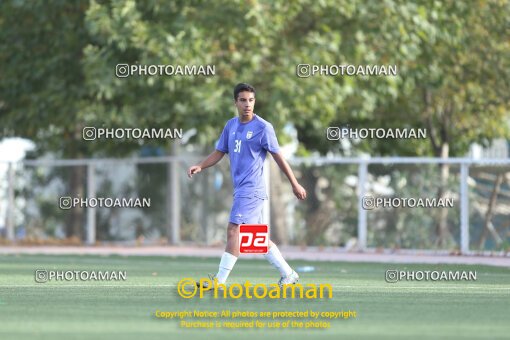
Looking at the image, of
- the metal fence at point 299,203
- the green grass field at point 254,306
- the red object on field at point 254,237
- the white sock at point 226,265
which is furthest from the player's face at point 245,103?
the metal fence at point 299,203

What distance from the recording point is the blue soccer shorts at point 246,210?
14125mm

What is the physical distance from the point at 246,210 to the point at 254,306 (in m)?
1.60

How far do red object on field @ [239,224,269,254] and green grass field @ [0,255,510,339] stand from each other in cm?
63

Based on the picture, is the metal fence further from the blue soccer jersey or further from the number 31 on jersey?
the number 31 on jersey

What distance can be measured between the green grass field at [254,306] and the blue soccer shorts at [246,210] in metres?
0.83

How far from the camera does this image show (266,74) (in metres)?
28.6

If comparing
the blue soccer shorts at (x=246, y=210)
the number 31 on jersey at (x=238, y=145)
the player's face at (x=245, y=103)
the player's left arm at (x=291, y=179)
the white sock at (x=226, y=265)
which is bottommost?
the white sock at (x=226, y=265)

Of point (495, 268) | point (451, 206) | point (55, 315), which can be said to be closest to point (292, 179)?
point (55, 315)

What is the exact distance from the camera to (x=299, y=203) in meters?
29.8

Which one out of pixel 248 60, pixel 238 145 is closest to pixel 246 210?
pixel 238 145

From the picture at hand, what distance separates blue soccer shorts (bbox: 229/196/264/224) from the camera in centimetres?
1412

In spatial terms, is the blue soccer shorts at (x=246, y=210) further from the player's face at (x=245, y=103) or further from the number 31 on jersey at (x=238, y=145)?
the player's face at (x=245, y=103)

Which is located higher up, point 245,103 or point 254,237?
point 245,103

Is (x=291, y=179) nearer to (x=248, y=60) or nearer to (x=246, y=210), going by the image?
(x=246, y=210)
